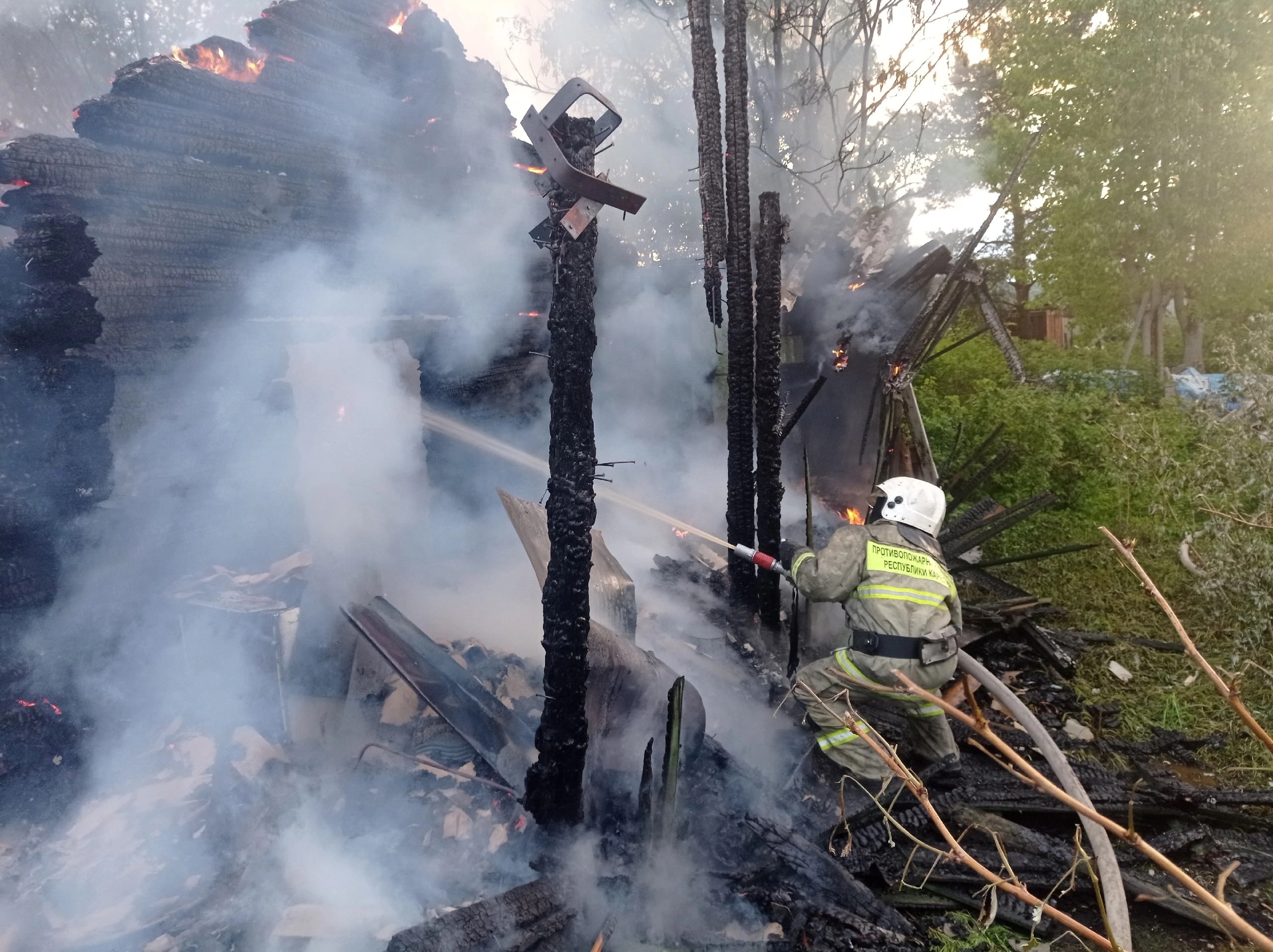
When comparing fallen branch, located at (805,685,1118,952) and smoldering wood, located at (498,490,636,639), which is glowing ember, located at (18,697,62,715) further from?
fallen branch, located at (805,685,1118,952)

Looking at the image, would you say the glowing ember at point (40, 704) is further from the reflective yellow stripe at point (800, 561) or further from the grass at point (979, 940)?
the grass at point (979, 940)

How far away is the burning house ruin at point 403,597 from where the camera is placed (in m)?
3.90

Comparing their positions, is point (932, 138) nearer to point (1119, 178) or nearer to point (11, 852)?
point (1119, 178)

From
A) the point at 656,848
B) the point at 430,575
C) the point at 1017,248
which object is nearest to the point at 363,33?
the point at 430,575

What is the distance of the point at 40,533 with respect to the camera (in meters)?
5.60

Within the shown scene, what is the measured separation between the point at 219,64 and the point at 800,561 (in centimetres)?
743

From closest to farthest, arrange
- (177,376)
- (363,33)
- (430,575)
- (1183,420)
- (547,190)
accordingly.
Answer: (547,190) → (177,376) → (430,575) → (363,33) → (1183,420)

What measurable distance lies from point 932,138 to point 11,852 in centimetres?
2625

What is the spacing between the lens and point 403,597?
696cm

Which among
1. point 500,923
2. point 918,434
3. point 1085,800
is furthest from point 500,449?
point 1085,800

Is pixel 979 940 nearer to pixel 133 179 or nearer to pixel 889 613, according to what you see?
pixel 889 613

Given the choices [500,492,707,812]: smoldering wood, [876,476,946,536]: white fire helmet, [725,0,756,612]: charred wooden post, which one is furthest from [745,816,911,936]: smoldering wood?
[725,0,756,612]: charred wooden post

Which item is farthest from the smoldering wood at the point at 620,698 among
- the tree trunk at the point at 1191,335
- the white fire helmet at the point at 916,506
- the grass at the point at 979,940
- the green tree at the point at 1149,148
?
the tree trunk at the point at 1191,335

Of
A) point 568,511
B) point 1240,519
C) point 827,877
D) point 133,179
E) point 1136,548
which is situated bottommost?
point 827,877
